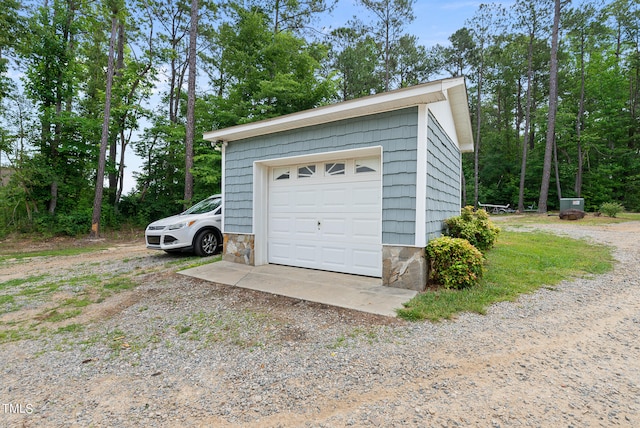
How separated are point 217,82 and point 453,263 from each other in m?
15.2

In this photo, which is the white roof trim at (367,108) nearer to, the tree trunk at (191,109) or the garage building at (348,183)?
the garage building at (348,183)

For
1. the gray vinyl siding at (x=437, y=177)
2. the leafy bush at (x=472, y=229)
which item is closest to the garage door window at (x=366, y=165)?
the gray vinyl siding at (x=437, y=177)

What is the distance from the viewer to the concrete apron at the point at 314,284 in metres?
3.75

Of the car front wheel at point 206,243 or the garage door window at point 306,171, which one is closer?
the garage door window at point 306,171

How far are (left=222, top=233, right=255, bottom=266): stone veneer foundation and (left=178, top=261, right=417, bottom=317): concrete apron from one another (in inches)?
6.1

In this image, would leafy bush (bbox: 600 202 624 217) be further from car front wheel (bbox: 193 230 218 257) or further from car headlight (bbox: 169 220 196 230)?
car headlight (bbox: 169 220 196 230)

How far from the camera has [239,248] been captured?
6109 millimetres

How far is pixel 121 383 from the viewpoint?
2.26 metres

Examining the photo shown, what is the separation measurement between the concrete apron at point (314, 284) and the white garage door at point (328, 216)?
25cm

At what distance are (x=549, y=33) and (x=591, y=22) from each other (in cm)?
247

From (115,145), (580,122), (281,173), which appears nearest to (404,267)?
(281,173)

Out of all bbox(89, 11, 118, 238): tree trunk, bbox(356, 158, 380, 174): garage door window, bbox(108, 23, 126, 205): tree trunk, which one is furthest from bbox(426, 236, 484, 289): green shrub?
bbox(108, 23, 126, 205): tree trunk

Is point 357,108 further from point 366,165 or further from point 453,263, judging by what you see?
point 453,263

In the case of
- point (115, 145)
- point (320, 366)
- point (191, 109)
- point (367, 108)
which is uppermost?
point (191, 109)
